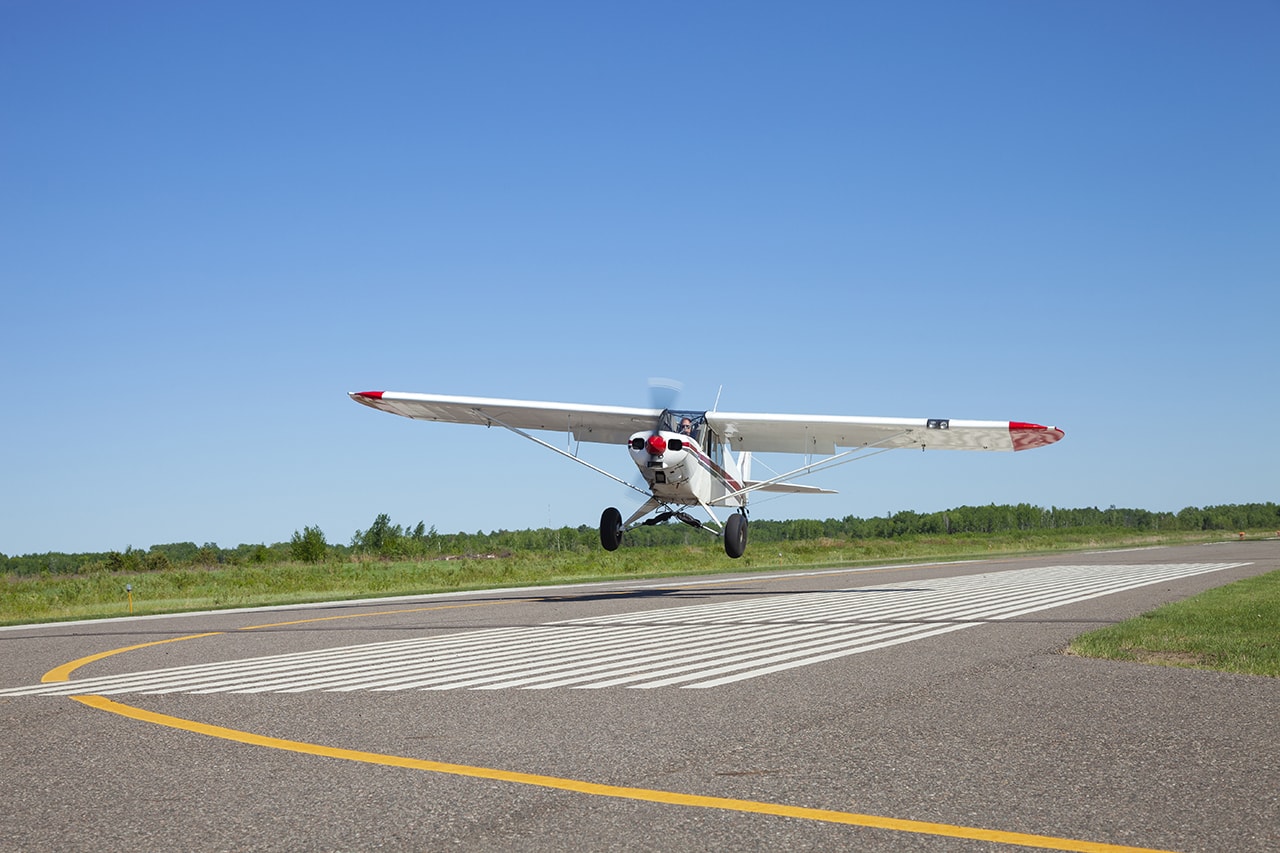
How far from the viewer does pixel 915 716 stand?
7.23m

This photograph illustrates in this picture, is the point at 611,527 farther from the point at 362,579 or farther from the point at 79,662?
the point at 362,579

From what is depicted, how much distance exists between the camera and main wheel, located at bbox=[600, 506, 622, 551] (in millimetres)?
23516

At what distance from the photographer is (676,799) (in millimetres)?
5059

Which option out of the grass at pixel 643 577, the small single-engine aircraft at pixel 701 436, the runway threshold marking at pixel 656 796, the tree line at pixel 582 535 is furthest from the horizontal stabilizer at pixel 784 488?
the tree line at pixel 582 535

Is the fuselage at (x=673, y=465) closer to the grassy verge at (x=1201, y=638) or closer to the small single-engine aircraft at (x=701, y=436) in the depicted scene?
the small single-engine aircraft at (x=701, y=436)

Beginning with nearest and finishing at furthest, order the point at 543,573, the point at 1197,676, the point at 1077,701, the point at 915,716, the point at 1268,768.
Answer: the point at 1268,768 < the point at 915,716 < the point at 1077,701 < the point at 1197,676 < the point at 543,573

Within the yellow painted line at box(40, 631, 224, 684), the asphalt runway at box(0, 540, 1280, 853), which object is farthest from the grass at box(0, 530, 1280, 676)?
the yellow painted line at box(40, 631, 224, 684)

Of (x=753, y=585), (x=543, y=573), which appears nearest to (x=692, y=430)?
(x=753, y=585)

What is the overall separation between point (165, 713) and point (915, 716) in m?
5.81

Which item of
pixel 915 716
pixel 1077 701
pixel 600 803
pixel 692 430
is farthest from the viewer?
pixel 692 430

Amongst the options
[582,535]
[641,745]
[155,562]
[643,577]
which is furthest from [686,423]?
[582,535]

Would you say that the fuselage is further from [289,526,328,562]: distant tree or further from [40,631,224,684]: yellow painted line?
[289,526,328,562]: distant tree

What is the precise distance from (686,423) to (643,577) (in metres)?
13.8

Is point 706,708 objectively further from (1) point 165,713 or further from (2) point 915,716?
(1) point 165,713
